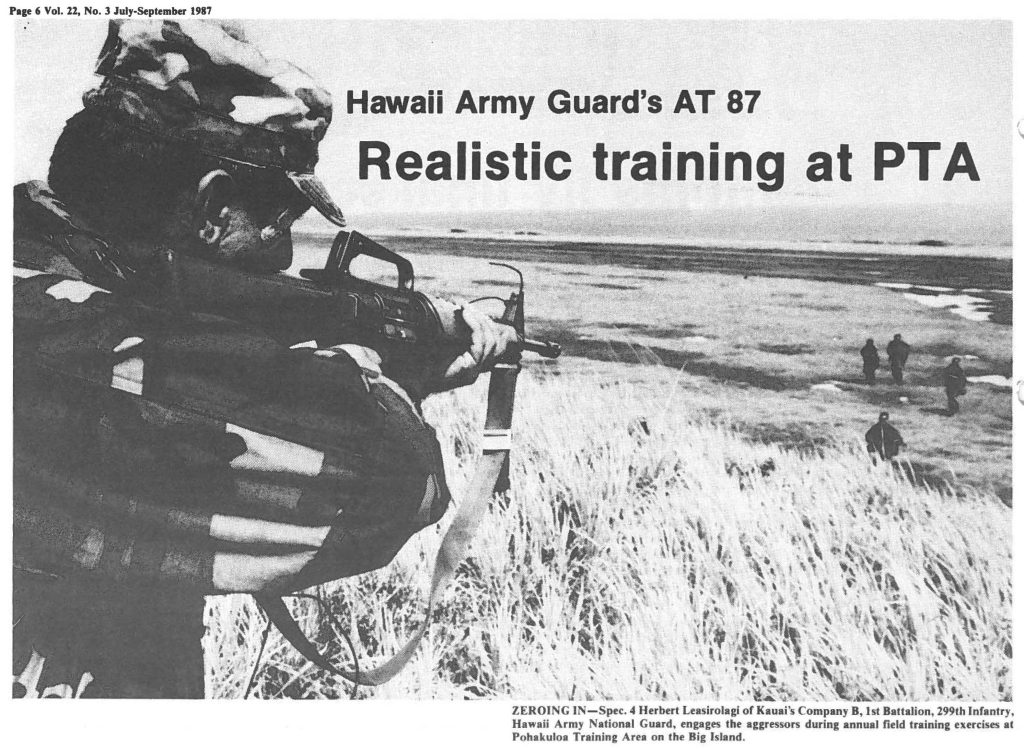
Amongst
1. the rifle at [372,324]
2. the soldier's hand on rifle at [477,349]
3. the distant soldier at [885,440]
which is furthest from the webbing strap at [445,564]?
the distant soldier at [885,440]

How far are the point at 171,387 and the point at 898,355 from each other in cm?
221

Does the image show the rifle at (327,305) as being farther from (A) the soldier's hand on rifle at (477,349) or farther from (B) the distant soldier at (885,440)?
(B) the distant soldier at (885,440)

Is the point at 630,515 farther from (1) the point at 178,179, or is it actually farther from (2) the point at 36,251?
(2) the point at 36,251

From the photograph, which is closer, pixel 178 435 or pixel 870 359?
pixel 178 435

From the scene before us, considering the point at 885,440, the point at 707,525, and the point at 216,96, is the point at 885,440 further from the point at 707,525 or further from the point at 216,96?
the point at 216,96

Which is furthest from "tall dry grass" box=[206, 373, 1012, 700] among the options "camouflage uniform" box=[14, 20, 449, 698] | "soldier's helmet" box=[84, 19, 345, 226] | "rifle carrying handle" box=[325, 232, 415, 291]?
"soldier's helmet" box=[84, 19, 345, 226]

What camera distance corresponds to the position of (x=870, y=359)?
9.84ft

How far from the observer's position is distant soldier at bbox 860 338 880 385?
299cm

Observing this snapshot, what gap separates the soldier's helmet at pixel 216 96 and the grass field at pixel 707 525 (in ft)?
1.81

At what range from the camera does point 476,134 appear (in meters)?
3.04

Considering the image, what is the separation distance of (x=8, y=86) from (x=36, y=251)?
1.86ft

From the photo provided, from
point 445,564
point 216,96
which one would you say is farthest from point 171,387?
point 445,564

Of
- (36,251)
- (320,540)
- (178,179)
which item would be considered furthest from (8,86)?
(320,540)

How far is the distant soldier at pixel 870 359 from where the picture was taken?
299 cm
